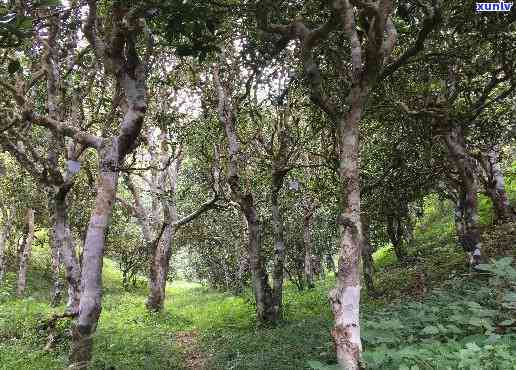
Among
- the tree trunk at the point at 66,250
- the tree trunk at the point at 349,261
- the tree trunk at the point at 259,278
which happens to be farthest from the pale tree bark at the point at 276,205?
the tree trunk at the point at 349,261

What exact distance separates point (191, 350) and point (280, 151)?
23.0ft

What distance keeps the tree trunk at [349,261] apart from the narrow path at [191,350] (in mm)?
5087

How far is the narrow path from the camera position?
1117cm

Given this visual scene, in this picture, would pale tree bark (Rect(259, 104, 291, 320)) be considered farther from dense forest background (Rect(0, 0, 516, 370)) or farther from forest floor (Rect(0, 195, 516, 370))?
forest floor (Rect(0, 195, 516, 370))

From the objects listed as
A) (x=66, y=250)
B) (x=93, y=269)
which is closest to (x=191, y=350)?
(x=66, y=250)

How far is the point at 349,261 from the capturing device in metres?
7.00

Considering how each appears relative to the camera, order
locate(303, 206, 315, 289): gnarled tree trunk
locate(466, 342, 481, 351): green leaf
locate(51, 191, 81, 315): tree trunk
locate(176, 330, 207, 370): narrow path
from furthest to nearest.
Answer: locate(303, 206, 315, 289): gnarled tree trunk < locate(51, 191, 81, 315): tree trunk < locate(176, 330, 207, 370): narrow path < locate(466, 342, 481, 351): green leaf

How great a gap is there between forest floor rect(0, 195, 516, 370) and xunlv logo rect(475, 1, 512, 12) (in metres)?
5.58

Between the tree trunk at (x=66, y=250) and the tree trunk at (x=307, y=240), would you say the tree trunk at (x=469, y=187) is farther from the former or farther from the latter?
the tree trunk at (x=307, y=240)

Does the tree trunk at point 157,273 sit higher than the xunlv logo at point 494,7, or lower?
lower

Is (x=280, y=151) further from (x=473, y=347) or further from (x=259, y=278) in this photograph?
(x=473, y=347)

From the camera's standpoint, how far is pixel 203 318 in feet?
68.4

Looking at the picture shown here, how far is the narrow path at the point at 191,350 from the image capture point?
11.2 metres

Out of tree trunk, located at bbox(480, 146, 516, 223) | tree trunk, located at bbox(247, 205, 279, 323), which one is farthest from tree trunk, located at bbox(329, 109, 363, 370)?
tree trunk, located at bbox(480, 146, 516, 223)
